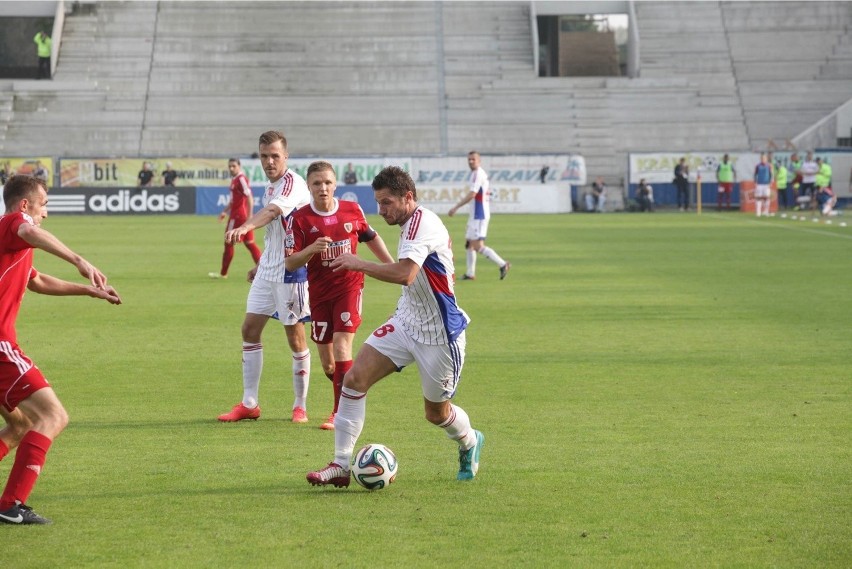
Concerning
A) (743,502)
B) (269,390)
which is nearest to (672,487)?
(743,502)

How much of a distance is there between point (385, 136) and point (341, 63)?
5.71 meters

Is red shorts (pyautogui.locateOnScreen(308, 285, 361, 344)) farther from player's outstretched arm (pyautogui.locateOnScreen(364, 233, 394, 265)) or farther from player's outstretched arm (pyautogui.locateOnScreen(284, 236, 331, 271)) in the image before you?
player's outstretched arm (pyautogui.locateOnScreen(284, 236, 331, 271))

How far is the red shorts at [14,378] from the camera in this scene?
6.91m

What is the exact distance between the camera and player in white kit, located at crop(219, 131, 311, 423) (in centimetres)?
1023

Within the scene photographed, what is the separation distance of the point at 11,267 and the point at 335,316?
3089mm

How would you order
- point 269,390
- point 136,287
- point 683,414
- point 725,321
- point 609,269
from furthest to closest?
1. point 609,269
2. point 136,287
3. point 725,321
4. point 269,390
5. point 683,414

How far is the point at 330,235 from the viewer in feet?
31.1

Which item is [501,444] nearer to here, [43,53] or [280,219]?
[280,219]

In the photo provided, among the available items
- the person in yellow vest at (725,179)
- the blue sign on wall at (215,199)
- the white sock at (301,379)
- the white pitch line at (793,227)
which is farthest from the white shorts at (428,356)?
the person in yellow vest at (725,179)

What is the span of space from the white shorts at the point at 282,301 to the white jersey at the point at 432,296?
8.13 feet

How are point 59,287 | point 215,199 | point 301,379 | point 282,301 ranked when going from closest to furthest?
point 59,287 → point 301,379 → point 282,301 → point 215,199

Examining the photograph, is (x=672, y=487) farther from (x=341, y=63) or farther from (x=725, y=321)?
(x=341, y=63)

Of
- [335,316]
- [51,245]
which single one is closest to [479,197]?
[335,316]

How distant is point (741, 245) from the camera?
3014 cm
